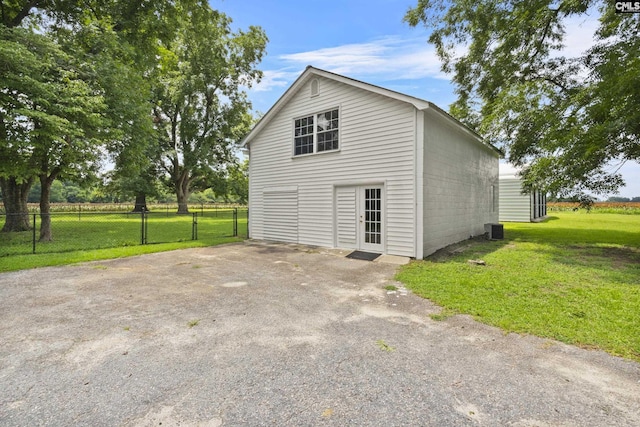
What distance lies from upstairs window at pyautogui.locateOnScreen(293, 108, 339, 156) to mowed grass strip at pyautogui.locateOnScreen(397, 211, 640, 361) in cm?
483

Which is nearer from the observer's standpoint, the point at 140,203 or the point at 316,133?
the point at 316,133

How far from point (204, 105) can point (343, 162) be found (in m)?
24.3

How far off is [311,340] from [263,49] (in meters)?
29.5

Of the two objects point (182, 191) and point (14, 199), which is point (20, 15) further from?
point (182, 191)

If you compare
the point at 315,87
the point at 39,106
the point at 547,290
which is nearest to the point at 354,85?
the point at 315,87

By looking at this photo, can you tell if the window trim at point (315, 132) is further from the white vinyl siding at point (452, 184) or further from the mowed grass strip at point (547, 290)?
the mowed grass strip at point (547, 290)

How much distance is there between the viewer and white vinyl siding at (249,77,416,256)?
794cm

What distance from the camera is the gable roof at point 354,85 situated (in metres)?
7.49

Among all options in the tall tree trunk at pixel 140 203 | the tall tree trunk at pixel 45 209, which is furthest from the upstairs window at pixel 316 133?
the tall tree trunk at pixel 140 203

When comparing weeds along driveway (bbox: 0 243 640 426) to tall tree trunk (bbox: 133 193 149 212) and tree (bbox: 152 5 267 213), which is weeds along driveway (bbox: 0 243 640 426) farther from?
tall tree trunk (bbox: 133 193 149 212)

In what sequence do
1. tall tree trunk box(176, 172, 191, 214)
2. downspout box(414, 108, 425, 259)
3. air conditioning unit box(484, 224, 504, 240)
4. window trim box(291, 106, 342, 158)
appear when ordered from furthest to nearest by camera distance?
tall tree trunk box(176, 172, 191, 214), air conditioning unit box(484, 224, 504, 240), window trim box(291, 106, 342, 158), downspout box(414, 108, 425, 259)

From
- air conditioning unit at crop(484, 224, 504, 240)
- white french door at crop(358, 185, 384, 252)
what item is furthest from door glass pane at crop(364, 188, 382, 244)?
air conditioning unit at crop(484, 224, 504, 240)

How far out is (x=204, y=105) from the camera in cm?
2847

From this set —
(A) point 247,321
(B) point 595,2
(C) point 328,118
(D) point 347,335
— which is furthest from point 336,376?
(B) point 595,2
